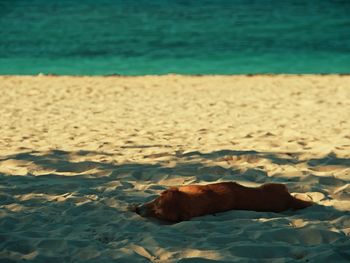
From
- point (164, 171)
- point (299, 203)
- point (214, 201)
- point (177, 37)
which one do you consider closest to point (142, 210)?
point (214, 201)

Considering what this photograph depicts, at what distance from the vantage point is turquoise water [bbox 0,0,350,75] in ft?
76.0

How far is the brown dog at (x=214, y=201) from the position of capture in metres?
4.59

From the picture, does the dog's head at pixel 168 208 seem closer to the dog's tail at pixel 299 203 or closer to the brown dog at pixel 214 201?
the brown dog at pixel 214 201

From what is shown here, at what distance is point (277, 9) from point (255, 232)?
41.0 meters

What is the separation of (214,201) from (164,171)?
1.36 meters

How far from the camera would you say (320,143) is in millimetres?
7250

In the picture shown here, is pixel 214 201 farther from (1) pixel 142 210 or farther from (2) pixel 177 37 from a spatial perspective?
(2) pixel 177 37

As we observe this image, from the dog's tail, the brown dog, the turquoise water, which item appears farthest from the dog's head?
the turquoise water

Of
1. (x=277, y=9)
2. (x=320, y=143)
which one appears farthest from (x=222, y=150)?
(x=277, y=9)

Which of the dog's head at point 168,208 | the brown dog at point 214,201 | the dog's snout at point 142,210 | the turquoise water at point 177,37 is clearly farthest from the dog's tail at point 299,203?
the turquoise water at point 177,37

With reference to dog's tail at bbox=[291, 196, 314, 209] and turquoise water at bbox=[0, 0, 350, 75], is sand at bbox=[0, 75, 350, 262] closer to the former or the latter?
dog's tail at bbox=[291, 196, 314, 209]

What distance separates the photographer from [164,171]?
6000 mm

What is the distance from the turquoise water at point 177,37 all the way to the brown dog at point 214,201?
16.4 meters

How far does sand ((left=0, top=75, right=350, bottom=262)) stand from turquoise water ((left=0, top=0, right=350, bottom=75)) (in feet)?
36.2
